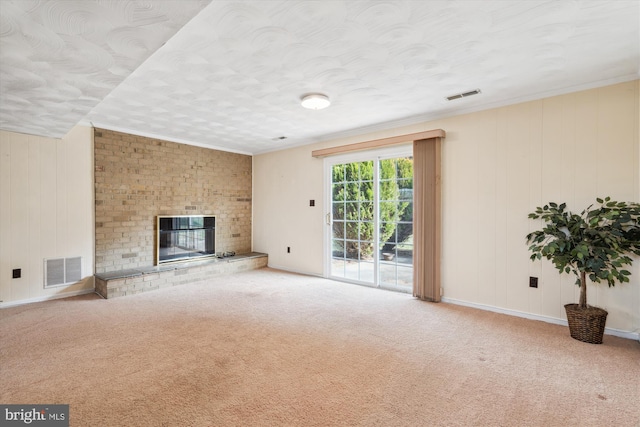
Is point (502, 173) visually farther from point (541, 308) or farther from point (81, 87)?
point (81, 87)

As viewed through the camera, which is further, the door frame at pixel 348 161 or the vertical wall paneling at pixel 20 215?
the door frame at pixel 348 161

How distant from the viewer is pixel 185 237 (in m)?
5.04

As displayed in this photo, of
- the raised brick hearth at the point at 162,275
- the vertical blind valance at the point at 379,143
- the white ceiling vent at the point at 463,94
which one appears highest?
the white ceiling vent at the point at 463,94

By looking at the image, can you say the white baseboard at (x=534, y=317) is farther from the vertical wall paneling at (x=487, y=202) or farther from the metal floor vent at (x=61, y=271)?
the metal floor vent at (x=61, y=271)

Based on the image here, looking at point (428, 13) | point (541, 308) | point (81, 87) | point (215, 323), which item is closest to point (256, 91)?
point (81, 87)

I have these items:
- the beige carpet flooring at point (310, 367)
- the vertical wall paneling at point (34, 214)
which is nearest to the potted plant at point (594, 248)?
the beige carpet flooring at point (310, 367)

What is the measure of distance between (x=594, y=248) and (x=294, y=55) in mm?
2952

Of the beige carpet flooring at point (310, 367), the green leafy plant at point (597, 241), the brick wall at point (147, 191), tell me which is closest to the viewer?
the beige carpet flooring at point (310, 367)

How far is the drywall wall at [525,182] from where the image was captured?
8.84 ft

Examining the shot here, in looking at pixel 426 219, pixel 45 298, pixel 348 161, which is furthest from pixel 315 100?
pixel 45 298

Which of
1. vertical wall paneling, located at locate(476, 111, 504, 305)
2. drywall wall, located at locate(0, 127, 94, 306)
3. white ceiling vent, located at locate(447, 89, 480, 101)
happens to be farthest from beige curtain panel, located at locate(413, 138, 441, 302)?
drywall wall, located at locate(0, 127, 94, 306)

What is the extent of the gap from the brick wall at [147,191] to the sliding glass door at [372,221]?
2.12 metres

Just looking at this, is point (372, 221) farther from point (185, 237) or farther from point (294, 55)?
point (185, 237)

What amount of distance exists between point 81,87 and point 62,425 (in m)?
2.39
